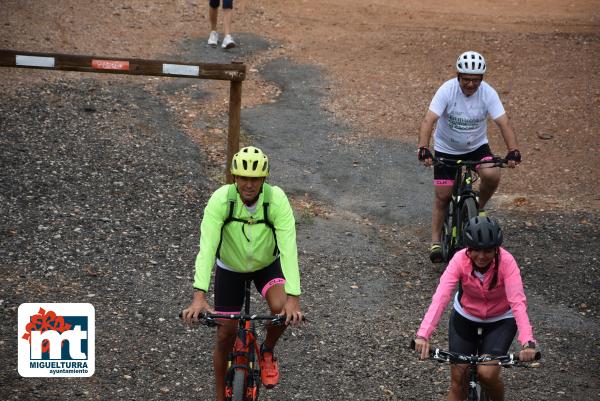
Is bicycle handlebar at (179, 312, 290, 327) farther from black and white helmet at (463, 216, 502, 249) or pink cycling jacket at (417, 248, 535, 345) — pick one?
black and white helmet at (463, 216, 502, 249)

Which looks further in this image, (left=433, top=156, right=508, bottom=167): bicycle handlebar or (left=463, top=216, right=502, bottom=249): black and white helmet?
(left=433, top=156, right=508, bottom=167): bicycle handlebar

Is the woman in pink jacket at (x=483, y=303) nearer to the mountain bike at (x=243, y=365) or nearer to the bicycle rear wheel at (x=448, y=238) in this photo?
the mountain bike at (x=243, y=365)

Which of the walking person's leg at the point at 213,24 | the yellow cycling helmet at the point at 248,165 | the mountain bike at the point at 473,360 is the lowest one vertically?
the mountain bike at the point at 473,360

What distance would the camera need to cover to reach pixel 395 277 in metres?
10.0

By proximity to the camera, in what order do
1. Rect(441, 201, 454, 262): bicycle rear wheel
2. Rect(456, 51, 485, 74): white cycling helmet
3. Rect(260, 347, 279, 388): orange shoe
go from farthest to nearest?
Rect(441, 201, 454, 262): bicycle rear wheel, Rect(456, 51, 485, 74): white cycling helmet, Rect(260, 347, 279, 388): orange shoe

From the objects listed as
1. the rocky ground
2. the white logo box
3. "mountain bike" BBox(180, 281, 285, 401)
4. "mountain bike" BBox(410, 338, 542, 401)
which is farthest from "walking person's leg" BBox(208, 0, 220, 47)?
"mountain bike" BBox(410, 338, 542, 401)

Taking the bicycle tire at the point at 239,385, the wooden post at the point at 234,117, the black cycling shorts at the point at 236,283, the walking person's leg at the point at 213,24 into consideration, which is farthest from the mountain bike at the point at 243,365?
the walking person's leg at the point at 213,24

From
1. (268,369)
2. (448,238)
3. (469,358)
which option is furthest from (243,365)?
(448,238)

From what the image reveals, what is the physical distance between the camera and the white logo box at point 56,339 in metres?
7.59

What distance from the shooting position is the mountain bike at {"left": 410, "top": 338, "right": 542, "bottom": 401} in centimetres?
571

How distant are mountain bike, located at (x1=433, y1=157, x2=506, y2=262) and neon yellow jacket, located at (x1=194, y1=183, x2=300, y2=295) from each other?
3353 millimetres

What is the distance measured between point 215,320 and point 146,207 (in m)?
4.74

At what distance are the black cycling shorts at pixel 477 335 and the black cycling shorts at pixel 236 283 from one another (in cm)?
129

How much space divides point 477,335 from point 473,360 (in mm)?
606
